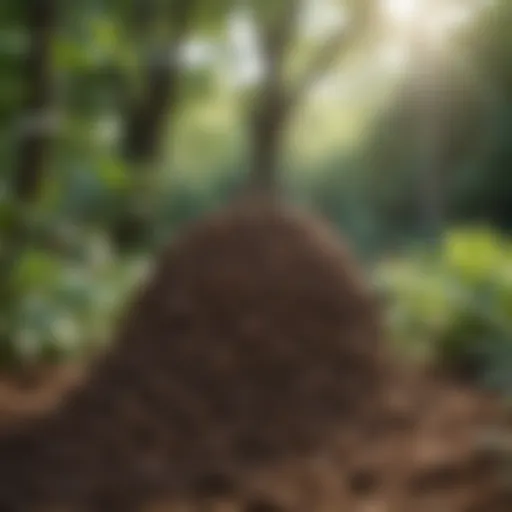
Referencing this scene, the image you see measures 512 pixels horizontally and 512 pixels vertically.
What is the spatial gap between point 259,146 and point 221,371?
353cm

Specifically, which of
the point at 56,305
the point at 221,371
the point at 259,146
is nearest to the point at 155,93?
the point at 259,146

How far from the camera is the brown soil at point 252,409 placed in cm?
311

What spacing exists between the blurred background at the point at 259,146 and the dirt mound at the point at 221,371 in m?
0.57

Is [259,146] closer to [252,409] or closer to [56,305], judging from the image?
[56,305]

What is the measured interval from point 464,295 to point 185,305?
179 centimetres

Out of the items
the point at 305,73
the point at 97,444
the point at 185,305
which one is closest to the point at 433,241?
the point at 305,73

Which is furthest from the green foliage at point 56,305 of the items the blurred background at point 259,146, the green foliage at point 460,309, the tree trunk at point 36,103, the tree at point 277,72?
the tree at point 277,72

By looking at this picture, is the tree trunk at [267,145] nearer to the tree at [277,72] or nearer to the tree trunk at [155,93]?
the tree at [277,72]

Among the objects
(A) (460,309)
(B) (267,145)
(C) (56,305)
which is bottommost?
(A) (460,309)

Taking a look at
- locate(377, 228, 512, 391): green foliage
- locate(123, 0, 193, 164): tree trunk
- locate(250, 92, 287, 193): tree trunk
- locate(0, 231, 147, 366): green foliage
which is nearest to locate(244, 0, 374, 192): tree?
locate(250, 92, 287, 193): tree trunk

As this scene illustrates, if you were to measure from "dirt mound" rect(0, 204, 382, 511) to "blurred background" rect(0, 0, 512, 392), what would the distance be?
57 centimetres

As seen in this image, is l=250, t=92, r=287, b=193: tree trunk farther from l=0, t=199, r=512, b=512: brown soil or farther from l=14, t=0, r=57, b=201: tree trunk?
l=0, t=199, r=512, b=512: brown soil

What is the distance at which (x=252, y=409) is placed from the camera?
3574 mm

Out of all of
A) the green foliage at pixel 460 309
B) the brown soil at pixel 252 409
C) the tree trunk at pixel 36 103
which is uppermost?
the tree trunk at pixel 36 103
